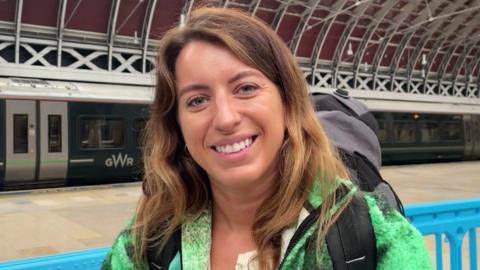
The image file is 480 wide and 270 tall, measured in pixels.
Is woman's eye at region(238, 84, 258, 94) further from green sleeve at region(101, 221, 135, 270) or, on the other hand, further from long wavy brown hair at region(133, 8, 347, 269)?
green sleeve at region(101, 221, 135, 270)

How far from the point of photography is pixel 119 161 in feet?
44.1

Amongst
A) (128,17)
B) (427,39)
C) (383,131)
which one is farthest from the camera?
(427,39)

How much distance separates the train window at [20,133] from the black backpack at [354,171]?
11249mm

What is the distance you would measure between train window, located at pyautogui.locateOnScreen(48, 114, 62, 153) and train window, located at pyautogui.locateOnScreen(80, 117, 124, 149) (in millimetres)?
566

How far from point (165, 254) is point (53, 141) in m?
11.9

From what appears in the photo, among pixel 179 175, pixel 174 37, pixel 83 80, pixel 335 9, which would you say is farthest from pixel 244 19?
pixel 335 9

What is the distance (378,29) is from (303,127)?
2784cm

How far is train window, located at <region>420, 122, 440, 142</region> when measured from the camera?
21203 millimetres

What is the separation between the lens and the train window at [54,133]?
40.5 ft

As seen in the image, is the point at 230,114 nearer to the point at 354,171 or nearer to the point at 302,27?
the point at 354,171

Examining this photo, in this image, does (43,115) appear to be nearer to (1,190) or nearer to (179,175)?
(1,190)

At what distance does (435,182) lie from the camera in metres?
13.7

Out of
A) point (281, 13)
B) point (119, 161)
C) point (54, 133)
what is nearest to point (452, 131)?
point (281, 13)

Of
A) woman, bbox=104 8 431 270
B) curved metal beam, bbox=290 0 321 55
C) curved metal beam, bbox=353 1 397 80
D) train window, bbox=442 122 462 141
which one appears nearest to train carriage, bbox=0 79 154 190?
woman, bbox=104 8 431 270
